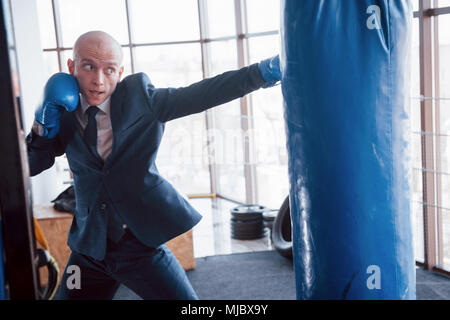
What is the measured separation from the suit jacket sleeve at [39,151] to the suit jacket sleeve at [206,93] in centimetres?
40

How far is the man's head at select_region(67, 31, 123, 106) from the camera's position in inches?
67.6

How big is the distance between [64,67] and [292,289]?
476 centimetres

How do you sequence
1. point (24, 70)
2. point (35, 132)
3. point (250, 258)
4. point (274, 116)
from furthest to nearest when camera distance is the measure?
point (274, 116) → point (24, 70) → point (250, 258) → point (35, 132)

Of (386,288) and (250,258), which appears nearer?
(386,288)

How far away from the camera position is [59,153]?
1803 millimetres

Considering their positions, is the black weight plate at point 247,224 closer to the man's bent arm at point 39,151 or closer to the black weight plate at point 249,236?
the black weight plate at point 249,236

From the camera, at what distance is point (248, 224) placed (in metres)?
4.80

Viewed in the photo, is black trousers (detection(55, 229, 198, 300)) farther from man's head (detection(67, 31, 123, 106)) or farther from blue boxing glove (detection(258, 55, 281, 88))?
blue boxing glove (detection(258, 55, 281, 88))

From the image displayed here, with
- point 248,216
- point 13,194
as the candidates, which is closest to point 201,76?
point 248,216

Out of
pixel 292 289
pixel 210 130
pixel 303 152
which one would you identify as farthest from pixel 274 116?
pixel 303 152

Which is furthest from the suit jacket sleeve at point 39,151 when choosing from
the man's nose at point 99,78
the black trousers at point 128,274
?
the black trousers at point 128,274

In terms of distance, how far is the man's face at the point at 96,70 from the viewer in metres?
1.72

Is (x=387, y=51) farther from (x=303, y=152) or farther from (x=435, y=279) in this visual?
(x=435, y=279)
